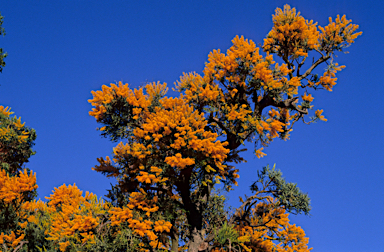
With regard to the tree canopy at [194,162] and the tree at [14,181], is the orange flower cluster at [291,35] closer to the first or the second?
the tree canopy at [194,162]

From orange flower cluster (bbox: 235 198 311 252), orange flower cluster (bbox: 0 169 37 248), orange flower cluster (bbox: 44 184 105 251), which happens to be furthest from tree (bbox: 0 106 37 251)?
orange flower cluster (bbox: 235 198 311 252)

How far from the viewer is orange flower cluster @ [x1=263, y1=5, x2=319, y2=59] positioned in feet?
55.8

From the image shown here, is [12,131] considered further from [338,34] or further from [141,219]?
[338,34]

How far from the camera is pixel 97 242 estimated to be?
42.4ft

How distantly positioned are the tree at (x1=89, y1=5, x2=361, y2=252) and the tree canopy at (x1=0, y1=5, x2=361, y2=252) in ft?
0.16

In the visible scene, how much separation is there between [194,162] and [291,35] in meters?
8.69

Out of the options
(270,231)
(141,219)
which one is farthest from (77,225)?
(270,231)

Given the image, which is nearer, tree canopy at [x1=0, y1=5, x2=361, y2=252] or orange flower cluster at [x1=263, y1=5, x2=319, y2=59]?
tree canopy at [x1=0, y1=5, x2=361, y2=252]

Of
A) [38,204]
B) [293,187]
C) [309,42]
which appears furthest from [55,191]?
[309,42]

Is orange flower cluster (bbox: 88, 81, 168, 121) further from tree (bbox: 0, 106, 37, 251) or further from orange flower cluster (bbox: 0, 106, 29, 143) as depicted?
orange flower cluster (bbox: 0, 106, 29, 143)

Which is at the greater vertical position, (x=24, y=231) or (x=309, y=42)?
(x=309, y=42)

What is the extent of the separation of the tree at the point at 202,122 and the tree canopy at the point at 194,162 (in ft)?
0.16

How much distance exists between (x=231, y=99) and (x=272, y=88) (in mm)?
1931

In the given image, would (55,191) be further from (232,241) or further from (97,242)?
(232,241)
